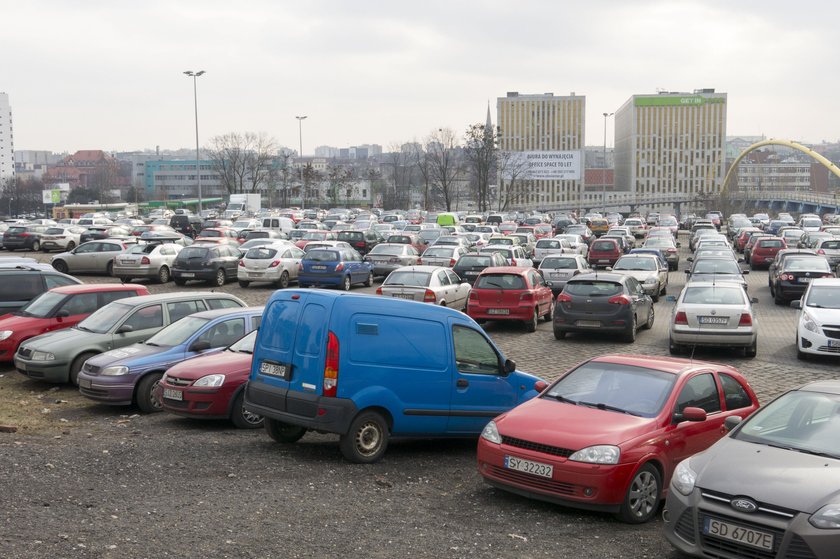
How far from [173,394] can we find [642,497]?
20.2 feet

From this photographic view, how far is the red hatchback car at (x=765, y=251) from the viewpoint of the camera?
3919cm

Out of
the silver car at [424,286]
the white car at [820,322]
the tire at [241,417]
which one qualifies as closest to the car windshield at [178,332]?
the tire at [241,417]

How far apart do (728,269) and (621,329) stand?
30.6 feet

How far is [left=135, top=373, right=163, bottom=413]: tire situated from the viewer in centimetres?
1234

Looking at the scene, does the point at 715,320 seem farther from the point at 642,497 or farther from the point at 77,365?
the point at 77,365

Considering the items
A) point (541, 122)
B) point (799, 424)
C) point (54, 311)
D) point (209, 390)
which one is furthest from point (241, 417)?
point (541, 122)

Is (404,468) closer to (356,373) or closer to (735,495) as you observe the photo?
(356,373)

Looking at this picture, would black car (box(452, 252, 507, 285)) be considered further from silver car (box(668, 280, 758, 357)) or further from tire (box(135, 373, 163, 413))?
tire (box(135, 373, 163, 413))

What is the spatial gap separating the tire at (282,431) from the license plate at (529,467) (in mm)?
3022

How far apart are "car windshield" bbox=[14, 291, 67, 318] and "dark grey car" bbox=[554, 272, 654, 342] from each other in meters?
10.2

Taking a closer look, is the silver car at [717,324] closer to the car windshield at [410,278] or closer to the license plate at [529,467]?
the car windshield at [410,278]

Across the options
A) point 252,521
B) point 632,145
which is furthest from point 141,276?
point 632,145

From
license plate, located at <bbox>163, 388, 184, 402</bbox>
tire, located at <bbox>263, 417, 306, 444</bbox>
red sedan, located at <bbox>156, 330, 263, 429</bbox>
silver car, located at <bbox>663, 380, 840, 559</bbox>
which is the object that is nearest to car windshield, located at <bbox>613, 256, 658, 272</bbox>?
red sedan, located at <bbox>156, 330, 263, 429</bbox>

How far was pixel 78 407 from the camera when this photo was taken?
12930mm
